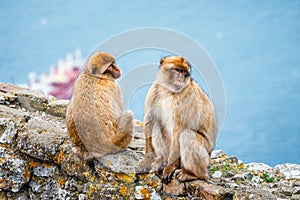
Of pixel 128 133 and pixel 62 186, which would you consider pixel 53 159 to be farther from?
pixel 128 133

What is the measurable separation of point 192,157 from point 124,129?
1033mm

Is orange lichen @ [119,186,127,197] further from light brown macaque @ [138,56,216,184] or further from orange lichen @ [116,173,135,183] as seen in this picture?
light brown macaque @ [138,56,216,184]

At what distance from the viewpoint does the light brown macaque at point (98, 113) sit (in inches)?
233

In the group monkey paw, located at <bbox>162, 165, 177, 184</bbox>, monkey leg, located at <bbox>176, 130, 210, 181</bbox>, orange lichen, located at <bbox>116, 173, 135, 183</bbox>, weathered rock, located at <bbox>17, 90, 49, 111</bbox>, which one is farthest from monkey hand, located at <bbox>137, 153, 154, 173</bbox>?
weathered rock, located at <bbox>17, 90, 49, 111</bbox>

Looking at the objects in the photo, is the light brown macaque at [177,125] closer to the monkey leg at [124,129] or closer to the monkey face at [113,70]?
the monkey leg at [124,129]

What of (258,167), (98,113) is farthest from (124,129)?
(258,167)

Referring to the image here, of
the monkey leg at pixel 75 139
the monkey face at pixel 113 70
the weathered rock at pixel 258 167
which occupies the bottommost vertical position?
the monkey leg at pixel 75 139

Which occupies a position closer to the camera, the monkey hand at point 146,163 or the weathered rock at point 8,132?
the monkey hand at point 146,163

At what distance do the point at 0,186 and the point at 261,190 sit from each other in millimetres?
3379

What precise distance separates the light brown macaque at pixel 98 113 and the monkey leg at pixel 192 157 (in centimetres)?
90

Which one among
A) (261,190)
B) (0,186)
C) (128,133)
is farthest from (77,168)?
(261,190)

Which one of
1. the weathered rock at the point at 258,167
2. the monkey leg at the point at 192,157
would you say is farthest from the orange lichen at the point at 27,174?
the weathered rock at the point at 258,167

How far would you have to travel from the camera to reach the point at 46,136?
6.54 m

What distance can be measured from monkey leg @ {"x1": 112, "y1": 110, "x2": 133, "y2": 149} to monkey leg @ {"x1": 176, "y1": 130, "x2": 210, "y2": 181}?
2.77ft
